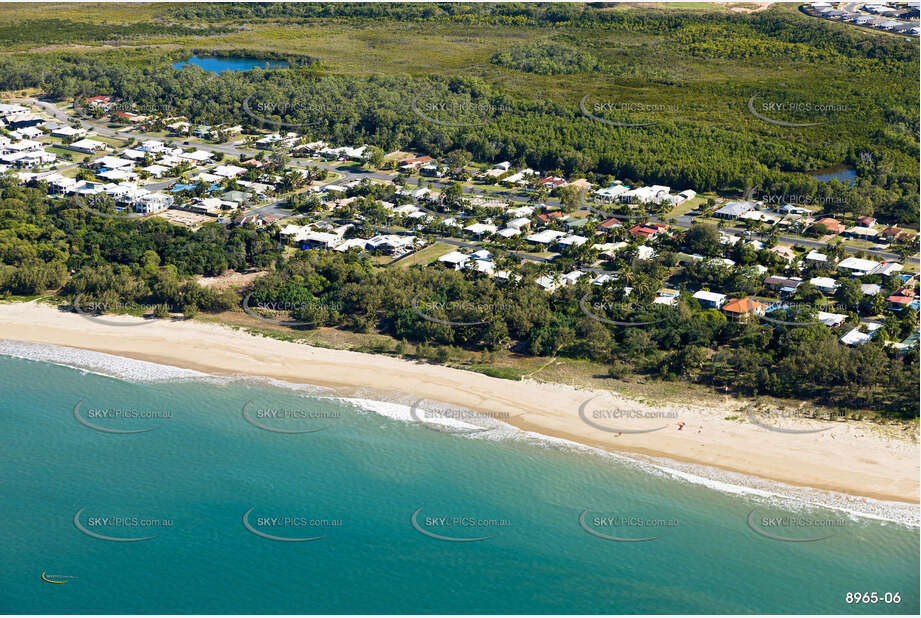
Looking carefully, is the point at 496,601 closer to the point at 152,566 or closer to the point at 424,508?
the point at 424,508

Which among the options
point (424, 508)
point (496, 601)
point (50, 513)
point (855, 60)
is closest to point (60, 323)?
point (50, 513)

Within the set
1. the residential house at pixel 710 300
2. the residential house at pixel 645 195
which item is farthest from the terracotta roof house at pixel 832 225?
the residential house at pixel 710 300

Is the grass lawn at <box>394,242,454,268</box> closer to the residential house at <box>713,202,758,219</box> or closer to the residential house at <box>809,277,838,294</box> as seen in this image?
the residential house at <box>713,202,758,219</box>

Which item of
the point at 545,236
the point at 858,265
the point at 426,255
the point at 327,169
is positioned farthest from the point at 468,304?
the point at 327,169

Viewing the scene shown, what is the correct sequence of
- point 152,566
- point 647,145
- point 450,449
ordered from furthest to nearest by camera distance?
point 647,145 < point 450,449 < point 152,566

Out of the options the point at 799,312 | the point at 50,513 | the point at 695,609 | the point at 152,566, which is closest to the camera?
the point at 695,609

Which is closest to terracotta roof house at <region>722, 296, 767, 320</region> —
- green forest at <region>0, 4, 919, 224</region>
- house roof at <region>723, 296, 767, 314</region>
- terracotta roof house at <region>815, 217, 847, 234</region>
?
house roof at <region>723, 296, 767, 314</region>

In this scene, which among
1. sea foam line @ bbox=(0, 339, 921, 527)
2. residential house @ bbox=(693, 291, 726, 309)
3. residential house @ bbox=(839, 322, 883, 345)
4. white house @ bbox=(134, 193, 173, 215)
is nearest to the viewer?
sea foam line @ bbox=(0, 339, 921, 527)
